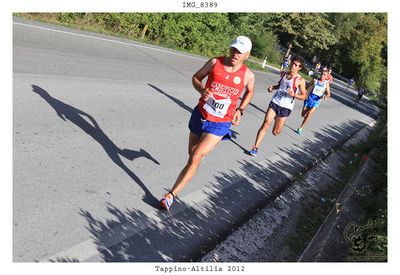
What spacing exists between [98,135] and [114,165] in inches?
37.1

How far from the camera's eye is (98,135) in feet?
17.7

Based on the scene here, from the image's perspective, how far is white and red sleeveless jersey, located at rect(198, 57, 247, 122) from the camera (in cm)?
396

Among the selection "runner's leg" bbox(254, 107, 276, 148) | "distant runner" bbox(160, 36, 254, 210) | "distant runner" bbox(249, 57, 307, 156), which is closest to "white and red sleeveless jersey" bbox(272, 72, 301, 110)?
"distant runner" bbox(249, 57, 307, 156)

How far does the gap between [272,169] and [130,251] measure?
389cm

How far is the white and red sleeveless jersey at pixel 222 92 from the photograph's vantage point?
13.0 feet

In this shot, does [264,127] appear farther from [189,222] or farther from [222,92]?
[189,222]

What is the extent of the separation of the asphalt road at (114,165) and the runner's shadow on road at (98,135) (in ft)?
0.06

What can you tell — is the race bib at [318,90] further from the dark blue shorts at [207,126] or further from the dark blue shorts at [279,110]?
the dark blue shorts at [207,126]

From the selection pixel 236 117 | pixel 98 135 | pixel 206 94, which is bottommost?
pixel 98 135

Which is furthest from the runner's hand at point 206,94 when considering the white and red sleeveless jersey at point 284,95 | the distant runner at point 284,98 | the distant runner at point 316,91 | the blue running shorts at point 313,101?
the blue running shorts at point 313,101

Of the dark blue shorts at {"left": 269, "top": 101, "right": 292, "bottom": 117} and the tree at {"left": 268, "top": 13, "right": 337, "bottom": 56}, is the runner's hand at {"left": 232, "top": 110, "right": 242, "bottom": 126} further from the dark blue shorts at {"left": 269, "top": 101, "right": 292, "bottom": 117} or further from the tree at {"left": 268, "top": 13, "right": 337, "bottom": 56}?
the tree at {"left": 268, "top": 13, "right": 337, "bottom": 56}

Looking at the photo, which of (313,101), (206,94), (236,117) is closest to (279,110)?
(313,101)

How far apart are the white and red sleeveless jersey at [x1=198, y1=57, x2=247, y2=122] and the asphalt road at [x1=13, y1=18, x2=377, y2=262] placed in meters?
1.21
